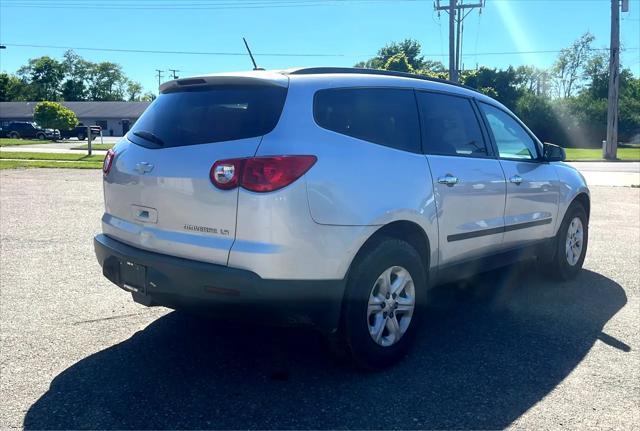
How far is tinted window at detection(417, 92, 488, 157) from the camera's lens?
14.1 feet

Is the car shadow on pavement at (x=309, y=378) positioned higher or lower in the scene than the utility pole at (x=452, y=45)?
lower

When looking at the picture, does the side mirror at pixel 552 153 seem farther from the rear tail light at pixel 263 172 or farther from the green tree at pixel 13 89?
the green tree at pixel 13 89

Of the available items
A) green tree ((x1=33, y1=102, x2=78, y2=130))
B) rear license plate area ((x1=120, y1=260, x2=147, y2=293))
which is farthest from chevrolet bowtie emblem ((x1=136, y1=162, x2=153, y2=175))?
green tree ((x1=33, y1=102, x2=78, y2=130))

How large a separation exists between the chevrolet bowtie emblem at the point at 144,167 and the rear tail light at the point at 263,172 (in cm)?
62

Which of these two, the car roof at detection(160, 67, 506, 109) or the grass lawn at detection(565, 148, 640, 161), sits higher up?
the car roof at detection(160, 67, 506, 109)

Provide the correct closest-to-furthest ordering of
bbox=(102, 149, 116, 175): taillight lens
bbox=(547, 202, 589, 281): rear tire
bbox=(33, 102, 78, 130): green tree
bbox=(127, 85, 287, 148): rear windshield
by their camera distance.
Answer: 1. bbox=(127, 85, 287, 148): rear windshield
2. bbox=(102, 149, 116, 175): taillight lens
3. bbox=(547, 202, 589, 281): rear tire
4. bbox=(33, 102, 78, 130): green tree

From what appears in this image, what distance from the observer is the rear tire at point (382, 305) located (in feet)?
11.5

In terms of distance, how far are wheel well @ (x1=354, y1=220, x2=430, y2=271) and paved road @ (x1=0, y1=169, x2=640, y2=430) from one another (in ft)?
2.33

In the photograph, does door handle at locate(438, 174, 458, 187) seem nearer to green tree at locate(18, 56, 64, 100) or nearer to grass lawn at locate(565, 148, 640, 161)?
grass lawn at locate(565, 148, 640, 161)

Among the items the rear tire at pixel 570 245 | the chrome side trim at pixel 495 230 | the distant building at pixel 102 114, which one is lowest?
the rear tire at pixel 570 245

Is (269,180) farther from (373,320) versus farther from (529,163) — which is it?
(529,163)

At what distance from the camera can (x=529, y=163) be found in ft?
17.6

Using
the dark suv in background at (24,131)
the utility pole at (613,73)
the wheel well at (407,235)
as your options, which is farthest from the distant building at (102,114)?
the wheel well at (407,235)

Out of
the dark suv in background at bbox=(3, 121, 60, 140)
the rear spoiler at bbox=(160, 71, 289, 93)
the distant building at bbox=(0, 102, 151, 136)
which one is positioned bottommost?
the rear spoiler at bbox=(160, 71, 289, 93)
